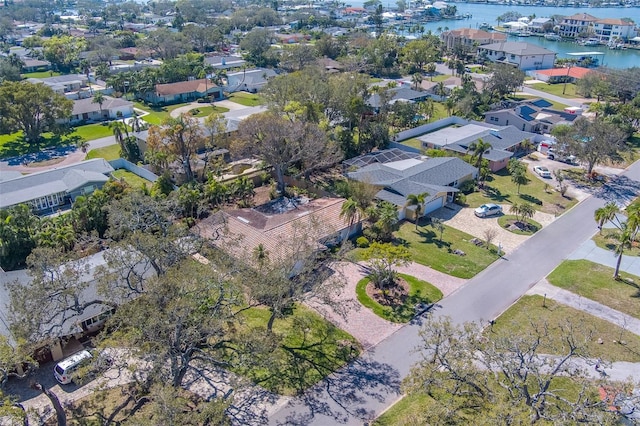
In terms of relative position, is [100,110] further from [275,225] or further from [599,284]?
[599,284]

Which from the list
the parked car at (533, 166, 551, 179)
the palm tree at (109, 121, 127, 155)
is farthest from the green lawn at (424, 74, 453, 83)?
the palm tree at (109, 121, 127, 155)

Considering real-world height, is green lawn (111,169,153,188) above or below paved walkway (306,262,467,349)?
above

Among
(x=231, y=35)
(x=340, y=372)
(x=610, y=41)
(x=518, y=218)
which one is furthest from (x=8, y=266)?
(x=610, y=41)

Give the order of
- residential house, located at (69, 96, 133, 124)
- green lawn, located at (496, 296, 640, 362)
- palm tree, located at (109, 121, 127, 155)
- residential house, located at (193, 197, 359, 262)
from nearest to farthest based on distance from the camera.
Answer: green lawn, located at (496, 296, 640, 362) < residential house, located at (193, 197, 359, 262) < palm tree, located at (109, 121, 127, 155) < residential house, located at (69, 96, 133, 124)

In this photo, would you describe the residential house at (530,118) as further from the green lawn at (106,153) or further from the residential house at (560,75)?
the green lawn at (106,153)

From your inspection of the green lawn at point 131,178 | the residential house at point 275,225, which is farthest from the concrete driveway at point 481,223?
the green lawn at point 131,178

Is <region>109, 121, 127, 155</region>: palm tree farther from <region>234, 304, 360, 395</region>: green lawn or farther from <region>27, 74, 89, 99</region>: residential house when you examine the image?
<region>27, 74, 89, 99</region>: residential house

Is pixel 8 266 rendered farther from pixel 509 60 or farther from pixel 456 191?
pixel 509 60
